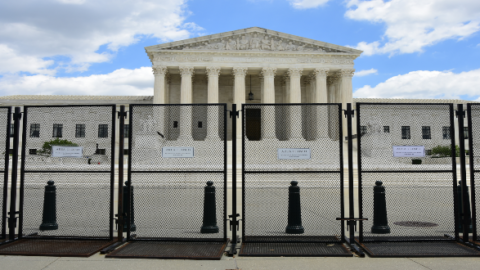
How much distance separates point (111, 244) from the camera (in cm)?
688

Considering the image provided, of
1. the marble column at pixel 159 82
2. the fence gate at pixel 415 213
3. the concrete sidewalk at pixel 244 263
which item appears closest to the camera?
the concrete sidewalk at pixel 244 263

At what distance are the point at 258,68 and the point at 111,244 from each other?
134 feet

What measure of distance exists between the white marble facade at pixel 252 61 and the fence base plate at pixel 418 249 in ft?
126

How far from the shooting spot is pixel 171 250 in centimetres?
654

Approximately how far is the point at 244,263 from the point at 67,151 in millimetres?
4162

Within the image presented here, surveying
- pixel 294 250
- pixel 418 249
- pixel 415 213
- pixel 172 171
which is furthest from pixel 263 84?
pixel 294 250

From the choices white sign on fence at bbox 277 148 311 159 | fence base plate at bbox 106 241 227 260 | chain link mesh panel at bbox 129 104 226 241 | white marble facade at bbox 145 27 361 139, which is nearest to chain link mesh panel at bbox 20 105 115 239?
chain link mesh panel at bbox 129 104 226 241

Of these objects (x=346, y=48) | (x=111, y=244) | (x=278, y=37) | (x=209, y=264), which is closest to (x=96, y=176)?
(x=111, y=244)

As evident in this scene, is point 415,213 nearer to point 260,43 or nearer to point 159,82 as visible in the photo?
point 159,82

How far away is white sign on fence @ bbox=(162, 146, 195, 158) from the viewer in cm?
689

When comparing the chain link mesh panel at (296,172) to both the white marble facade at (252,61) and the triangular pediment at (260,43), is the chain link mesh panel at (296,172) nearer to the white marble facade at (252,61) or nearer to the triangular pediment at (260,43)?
Answer: the white marble facade at (252,61)

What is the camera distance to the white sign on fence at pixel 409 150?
7.01 metres

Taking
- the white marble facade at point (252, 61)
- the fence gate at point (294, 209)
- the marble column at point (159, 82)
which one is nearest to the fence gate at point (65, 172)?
the fence gate at point (294, 209)

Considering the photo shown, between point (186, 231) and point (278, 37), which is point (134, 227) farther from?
point (278, 37)
